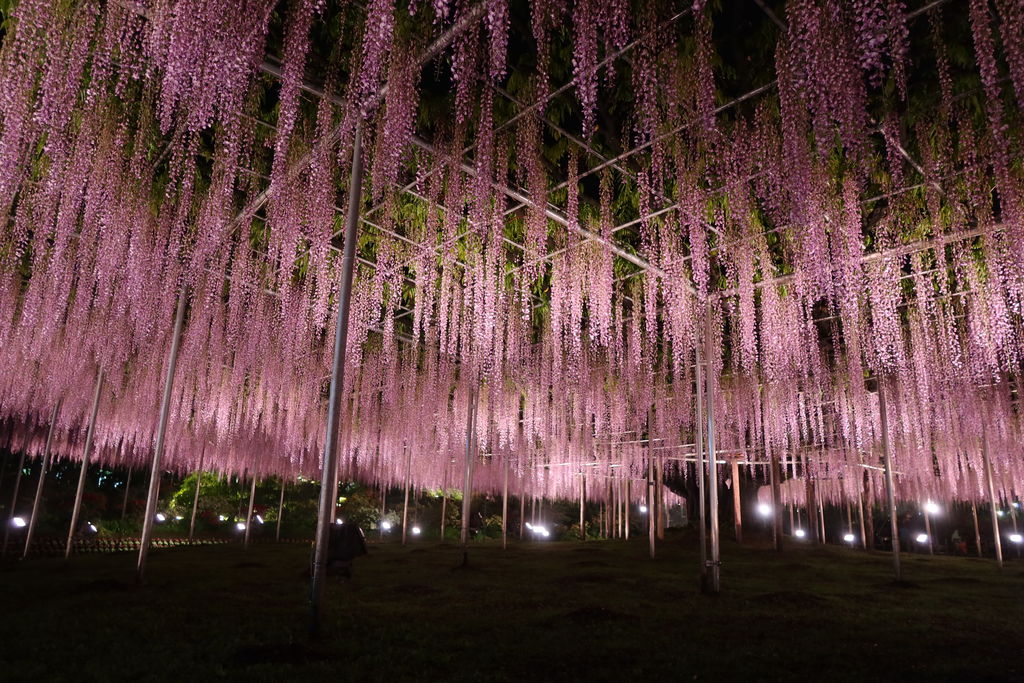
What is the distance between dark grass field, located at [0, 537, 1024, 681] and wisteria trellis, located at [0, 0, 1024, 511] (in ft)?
11.2

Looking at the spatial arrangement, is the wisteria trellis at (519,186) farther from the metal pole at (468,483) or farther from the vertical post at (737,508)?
the vertical post at (737,508)

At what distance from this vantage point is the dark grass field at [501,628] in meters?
4.13

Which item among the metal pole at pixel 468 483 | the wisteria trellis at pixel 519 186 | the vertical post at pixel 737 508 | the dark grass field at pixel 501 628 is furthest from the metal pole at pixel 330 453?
the vertical post at pixel 737 508

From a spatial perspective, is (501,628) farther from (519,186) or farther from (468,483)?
(468,483)

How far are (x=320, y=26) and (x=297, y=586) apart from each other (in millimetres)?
6696

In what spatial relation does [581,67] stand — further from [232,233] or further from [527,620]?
[232,233]

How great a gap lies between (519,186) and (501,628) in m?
4.67

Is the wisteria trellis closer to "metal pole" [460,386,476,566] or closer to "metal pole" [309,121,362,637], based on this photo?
"metal pole" [460,386,476,566]

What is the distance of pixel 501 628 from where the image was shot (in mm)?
5621

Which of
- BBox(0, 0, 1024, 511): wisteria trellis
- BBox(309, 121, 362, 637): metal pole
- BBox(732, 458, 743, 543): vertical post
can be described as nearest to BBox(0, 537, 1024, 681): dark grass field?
BBox(309, 121, 362, 637): metal pole

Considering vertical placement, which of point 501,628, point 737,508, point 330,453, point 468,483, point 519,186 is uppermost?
point 519,186

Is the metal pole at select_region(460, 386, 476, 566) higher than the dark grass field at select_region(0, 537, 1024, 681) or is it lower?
higher

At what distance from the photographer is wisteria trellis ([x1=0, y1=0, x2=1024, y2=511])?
466 cm

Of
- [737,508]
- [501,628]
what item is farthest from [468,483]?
[737,508]
